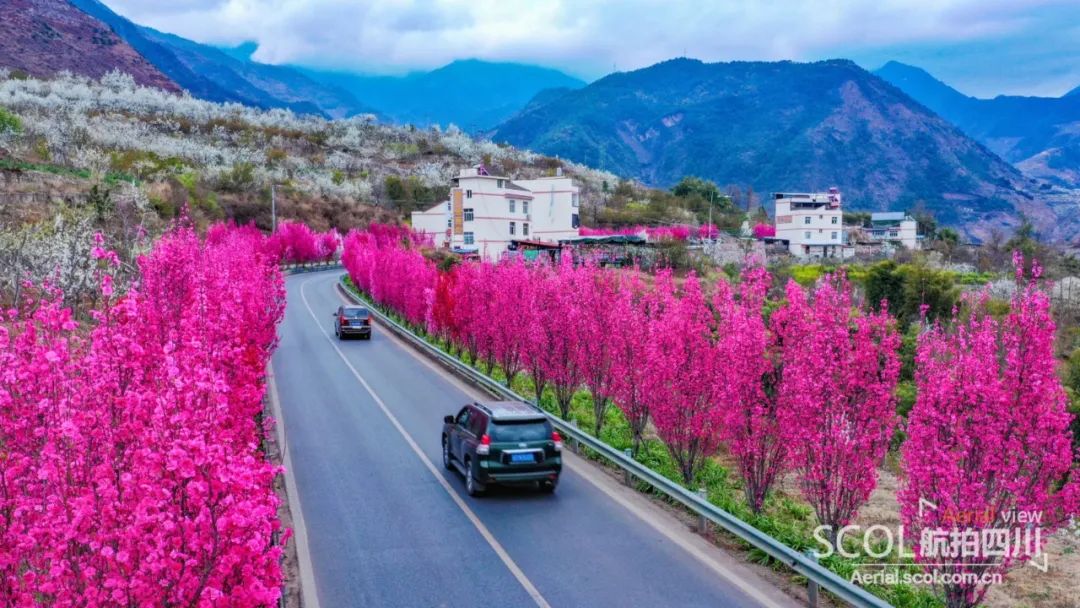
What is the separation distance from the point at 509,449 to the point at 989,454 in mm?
7218

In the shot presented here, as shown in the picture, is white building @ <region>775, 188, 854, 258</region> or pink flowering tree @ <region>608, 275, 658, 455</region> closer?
pink flowering tree @ <region>608, 275, 658, 455</region>

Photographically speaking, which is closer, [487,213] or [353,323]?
[353,323]

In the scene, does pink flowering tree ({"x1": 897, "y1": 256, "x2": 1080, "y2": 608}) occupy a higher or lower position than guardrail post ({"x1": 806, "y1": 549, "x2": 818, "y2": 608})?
higher

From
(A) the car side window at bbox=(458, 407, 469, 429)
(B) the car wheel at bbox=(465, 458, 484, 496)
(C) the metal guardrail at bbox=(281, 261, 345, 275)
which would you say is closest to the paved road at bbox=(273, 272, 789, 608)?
(B) the car wheel at bbox=(465, 458, 484, 496)

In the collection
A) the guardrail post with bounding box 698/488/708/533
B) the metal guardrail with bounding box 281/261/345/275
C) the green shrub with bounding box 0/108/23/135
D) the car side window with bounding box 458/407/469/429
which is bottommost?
the guardrail post with bounding box 698/488/708/533

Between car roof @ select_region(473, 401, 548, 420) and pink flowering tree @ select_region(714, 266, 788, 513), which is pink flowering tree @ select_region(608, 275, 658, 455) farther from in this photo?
pink flowering tree @ select_region(714, 266, 788, 513)

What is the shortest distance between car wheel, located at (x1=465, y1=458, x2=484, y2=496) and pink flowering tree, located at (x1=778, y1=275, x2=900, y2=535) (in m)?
5.41

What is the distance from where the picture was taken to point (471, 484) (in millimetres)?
13133

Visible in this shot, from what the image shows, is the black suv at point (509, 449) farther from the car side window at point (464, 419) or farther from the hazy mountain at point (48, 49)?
the hazy mountain at point (48, 49)

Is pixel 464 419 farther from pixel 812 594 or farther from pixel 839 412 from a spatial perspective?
→ pixel 812 594

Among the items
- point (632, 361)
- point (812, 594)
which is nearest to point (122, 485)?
point (812, 594)

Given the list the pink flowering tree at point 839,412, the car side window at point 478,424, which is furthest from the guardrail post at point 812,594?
the car side window at point 478,424

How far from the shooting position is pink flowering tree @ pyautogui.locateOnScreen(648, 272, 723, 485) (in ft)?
43.0

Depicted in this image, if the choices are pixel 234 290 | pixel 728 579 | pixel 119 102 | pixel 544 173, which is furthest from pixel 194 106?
pixel 728 579
